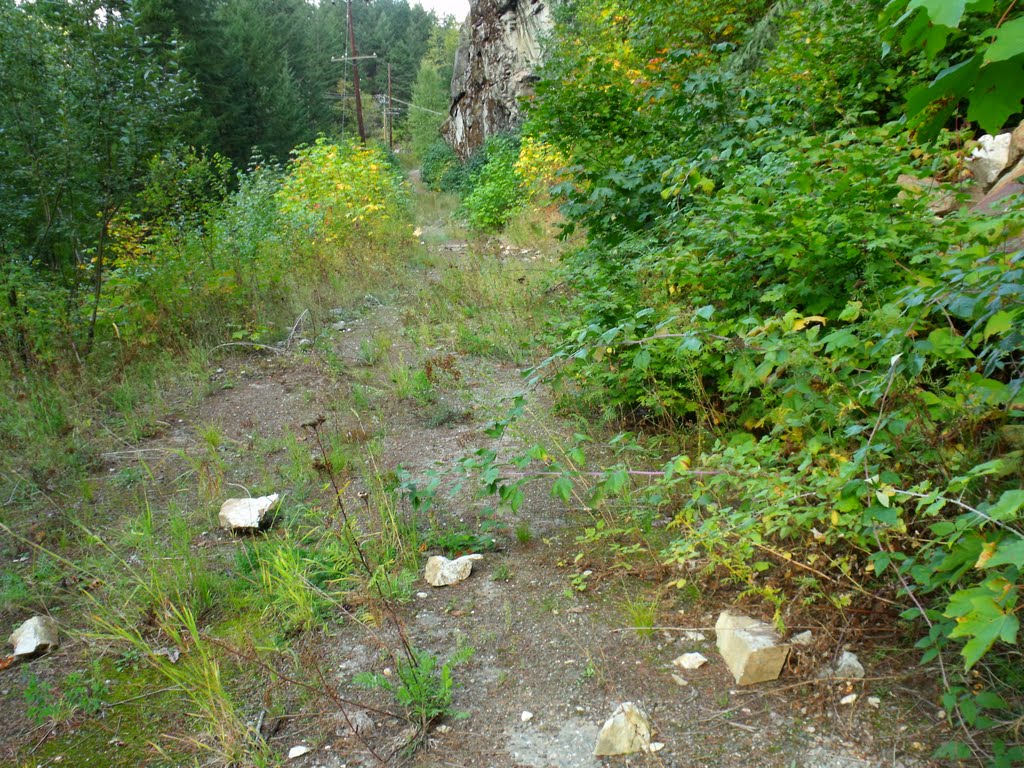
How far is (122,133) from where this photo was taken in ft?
21.5

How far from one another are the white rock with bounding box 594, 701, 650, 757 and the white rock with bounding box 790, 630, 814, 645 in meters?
0.60

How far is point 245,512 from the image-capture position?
3717 millimetres

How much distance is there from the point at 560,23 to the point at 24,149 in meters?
13.9

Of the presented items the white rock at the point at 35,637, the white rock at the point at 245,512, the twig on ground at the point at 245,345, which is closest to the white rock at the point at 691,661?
the white rock at the point at 245,512

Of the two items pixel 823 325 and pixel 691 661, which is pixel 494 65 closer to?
pixel 823 325

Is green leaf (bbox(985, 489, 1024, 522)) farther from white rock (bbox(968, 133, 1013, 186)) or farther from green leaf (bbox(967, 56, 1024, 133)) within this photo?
white rock (bbox(968, 133, 1013, 186))

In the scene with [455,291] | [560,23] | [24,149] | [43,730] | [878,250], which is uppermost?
[560,23]

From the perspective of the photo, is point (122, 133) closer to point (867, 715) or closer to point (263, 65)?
point (867, 715)

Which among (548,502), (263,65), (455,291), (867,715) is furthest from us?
(263,65)

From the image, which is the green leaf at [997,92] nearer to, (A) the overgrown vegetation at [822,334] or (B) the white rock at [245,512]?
(A) the overgrown vegetation at [822,334]

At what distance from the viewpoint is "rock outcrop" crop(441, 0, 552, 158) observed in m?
21.8

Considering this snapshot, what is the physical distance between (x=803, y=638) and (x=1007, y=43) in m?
1.84

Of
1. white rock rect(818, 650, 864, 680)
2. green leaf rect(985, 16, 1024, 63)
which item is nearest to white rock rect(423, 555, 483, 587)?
white rock rect(818, 650, 864, 680)

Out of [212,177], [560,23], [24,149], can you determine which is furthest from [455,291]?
[560,23]
